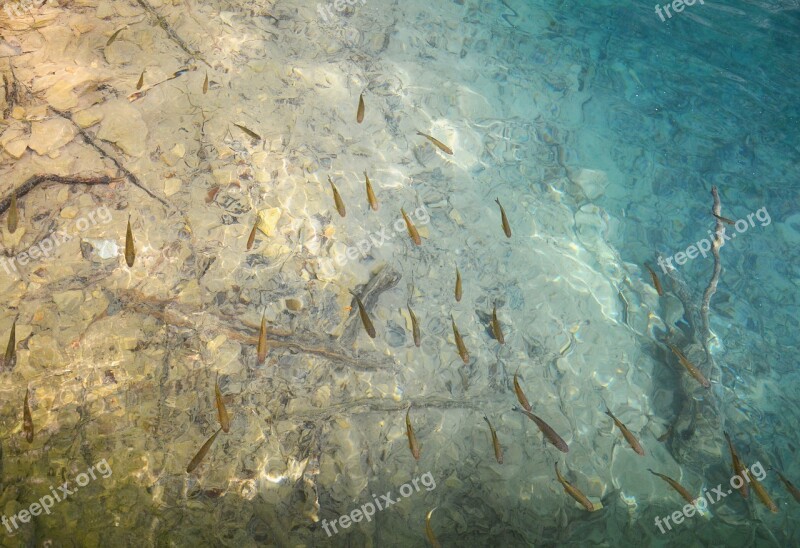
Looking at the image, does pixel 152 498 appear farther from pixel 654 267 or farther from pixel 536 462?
pixel 654 267

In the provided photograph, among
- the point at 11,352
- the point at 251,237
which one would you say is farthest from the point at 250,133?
the point at 11,352

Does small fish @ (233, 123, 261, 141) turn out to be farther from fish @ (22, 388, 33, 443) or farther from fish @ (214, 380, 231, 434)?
fish @ (22, 388, 33, 443)

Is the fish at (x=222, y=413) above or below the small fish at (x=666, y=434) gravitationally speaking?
above

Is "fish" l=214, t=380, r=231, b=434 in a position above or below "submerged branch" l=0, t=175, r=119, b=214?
below

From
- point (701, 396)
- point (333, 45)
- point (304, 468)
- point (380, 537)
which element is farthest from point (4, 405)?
point (701, 396)

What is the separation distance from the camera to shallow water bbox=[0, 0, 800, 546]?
3.63 meters

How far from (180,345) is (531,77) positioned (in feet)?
21.0

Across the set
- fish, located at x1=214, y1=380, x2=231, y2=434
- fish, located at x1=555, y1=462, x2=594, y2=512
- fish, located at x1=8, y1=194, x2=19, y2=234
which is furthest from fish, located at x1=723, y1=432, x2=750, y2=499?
fish, located at x1=8, y1=194, x2=19, y2=234

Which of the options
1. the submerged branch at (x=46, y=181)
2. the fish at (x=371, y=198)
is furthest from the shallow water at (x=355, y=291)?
the fish at (x=371, y=198)

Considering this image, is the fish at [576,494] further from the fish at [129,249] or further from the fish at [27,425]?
the fish at [27,425]

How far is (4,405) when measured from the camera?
3.52m

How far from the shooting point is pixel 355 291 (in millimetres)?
4473

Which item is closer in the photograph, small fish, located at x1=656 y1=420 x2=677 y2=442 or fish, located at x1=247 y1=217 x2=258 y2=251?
fish, located at x1=247 y1=217 x2=258 y2=251

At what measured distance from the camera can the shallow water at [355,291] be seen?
3635 millimetres
